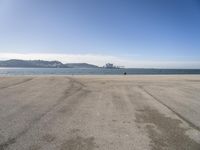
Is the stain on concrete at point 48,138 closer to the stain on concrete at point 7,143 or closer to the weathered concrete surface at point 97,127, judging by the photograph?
the weathered concrete surface at point 97,127

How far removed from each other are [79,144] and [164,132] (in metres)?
2.42

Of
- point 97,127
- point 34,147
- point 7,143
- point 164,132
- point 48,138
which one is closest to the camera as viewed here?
point 34,147

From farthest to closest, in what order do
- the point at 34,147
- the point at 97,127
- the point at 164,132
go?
the point at 97,127 < the point at 164,132 < the point at 34,147

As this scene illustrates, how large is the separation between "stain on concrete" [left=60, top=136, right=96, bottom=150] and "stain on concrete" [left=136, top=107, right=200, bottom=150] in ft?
4.66

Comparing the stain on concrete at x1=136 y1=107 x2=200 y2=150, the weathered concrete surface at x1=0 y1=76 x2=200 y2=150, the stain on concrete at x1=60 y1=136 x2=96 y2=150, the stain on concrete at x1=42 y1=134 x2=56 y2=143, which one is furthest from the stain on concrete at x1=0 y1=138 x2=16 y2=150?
the stain on concrete at x1=136 y1=107 x2=200 y2=150

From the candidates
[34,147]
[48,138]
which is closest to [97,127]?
[48,138]

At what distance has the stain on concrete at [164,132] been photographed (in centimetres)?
475

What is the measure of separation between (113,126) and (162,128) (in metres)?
1.43

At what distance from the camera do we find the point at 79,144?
4.79 metres

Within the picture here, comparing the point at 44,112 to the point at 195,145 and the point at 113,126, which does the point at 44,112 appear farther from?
the point at 195,145

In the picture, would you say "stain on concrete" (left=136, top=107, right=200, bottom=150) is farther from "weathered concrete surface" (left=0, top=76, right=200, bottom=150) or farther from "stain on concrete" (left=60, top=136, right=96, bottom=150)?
"stain on concrete" (left=60, top=136, right=96, bottom=150)

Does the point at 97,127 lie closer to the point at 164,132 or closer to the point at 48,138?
the point at 48,138

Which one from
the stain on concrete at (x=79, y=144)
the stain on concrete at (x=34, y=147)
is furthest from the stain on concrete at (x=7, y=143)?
the stain on concrete at (x=79, y=144)

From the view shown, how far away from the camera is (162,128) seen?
238 inches
